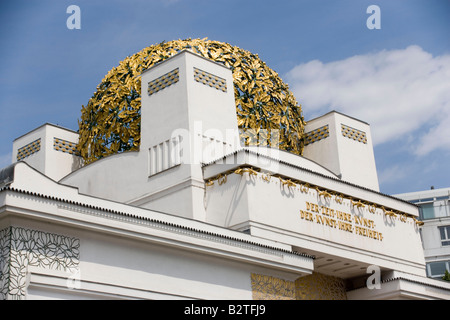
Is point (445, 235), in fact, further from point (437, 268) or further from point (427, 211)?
point (437, 268)

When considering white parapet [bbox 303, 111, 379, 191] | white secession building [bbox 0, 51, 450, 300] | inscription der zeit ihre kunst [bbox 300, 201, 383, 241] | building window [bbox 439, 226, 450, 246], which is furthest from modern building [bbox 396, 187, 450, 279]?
inscription der zeit ihre kunst [bbox 300, 201, 383, 241]

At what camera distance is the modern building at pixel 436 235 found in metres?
24.1

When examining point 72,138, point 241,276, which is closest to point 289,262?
point 241,276

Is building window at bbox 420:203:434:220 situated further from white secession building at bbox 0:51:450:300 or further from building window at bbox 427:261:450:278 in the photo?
white secession building at bbox 0:51:450:300

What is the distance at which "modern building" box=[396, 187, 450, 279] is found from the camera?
79.2 feet

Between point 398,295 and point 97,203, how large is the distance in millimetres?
5813

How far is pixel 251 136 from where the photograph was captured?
13781 millimetres

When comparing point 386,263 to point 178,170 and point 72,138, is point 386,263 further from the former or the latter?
point 72,138

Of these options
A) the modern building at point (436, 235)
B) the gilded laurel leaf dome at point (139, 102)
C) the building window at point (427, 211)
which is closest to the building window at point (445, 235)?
the modern building at point (436, 235)

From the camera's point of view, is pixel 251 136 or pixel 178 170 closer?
A: pixel 178 170

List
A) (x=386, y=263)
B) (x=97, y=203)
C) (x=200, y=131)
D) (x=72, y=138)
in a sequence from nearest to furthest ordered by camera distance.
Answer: (x=97, y=203) → (x=200, y=131) → (x=386, y=263) → (x=72, y=138)

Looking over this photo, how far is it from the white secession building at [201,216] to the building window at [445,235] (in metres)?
9.58

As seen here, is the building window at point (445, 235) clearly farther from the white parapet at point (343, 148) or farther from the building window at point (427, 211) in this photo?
the white parapet at point (343, 148)

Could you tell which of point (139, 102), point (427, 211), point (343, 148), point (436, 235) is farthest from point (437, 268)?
point (139, 102)
